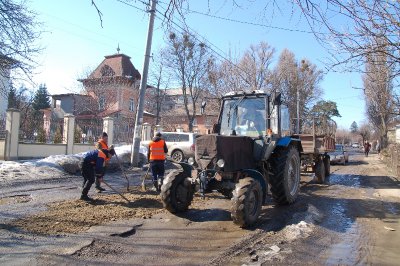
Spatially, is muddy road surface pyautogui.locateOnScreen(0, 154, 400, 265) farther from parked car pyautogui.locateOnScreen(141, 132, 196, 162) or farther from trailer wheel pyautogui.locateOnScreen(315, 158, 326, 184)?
parked car pyautogui.locateOnScreen(141, 132, 196, 162)

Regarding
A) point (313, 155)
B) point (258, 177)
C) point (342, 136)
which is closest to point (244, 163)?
point (258, 177)

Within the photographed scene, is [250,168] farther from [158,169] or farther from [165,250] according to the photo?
[158,169]

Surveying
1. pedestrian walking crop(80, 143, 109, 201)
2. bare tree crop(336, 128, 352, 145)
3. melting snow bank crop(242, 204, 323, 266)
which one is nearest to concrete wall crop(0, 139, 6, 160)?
pedestrian walking crop(80, 143, 109, 201)

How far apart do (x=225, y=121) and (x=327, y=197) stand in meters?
3.93

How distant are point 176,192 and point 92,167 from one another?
2.80m

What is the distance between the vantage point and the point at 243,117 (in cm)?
921

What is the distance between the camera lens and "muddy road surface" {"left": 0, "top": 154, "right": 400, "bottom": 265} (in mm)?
5105

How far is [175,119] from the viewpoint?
1986 inches

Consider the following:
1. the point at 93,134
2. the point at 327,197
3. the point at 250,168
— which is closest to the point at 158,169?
the point at 250,168

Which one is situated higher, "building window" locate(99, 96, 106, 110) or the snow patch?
"building window" locate(99, 96, 106, 110)

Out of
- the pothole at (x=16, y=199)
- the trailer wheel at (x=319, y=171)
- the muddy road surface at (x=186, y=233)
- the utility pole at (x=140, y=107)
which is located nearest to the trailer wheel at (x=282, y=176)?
the muddy road surface at (x=186, y=233)

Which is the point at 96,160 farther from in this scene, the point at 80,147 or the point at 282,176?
the point at 80,147

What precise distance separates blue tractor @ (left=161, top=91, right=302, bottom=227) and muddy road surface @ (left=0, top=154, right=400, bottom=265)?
402 millimetres

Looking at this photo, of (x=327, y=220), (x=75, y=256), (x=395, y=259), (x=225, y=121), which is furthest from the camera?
(x=225, y=121)
